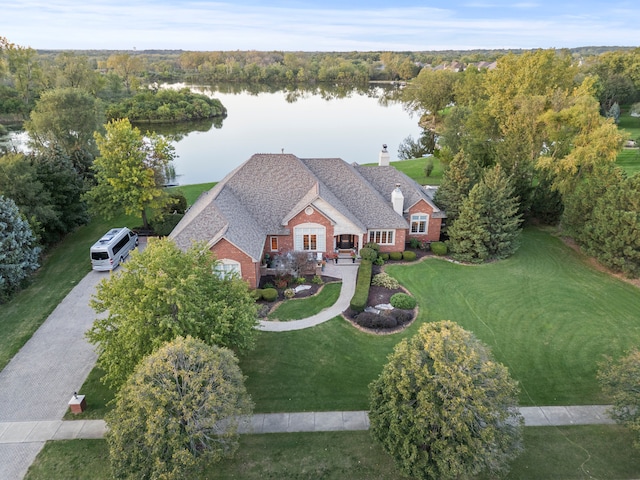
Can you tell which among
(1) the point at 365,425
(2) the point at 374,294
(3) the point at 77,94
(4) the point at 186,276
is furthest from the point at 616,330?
(3) the point at 77,94

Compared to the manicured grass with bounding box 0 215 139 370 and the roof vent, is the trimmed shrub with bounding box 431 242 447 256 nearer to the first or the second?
the roof vent

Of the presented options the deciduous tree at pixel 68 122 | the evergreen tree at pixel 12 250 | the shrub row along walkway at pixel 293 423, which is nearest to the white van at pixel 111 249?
the evergreen tree at pixel 12 250

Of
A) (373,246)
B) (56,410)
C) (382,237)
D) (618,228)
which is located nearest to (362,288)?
(373,246)

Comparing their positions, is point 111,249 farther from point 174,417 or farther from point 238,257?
point 174,417

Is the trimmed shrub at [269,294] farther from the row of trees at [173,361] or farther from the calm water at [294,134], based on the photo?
the calm water at [294,134]

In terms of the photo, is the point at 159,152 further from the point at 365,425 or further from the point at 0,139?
the point at 0,139

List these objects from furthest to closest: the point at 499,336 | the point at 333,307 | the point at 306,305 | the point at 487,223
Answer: the point at 487,223
the point at 306,305
the point at 333,307
the point at 499,336
